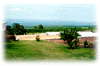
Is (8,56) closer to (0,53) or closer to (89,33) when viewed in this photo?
(0,53)

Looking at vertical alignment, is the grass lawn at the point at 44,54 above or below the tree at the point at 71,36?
below

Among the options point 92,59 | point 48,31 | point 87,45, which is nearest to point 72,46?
point 87,45

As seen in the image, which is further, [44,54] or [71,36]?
[71,36]

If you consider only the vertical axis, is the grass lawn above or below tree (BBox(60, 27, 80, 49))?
below

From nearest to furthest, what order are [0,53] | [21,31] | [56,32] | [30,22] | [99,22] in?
[0,53]
[99,22]
[30,22]
[21,31]
[56,32]

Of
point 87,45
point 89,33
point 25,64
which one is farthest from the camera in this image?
point 89,33

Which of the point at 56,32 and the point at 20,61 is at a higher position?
the point at 56,32

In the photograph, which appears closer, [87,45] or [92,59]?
[92,59]

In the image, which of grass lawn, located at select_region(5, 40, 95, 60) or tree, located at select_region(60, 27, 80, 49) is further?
tree, located at select_region(60, 27, 80, 49)

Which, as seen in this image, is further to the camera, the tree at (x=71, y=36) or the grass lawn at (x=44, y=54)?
the tree at (x=71, y=36)

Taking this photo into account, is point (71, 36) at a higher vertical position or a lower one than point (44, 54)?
higher

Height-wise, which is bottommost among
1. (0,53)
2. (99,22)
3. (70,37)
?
(0,53)
